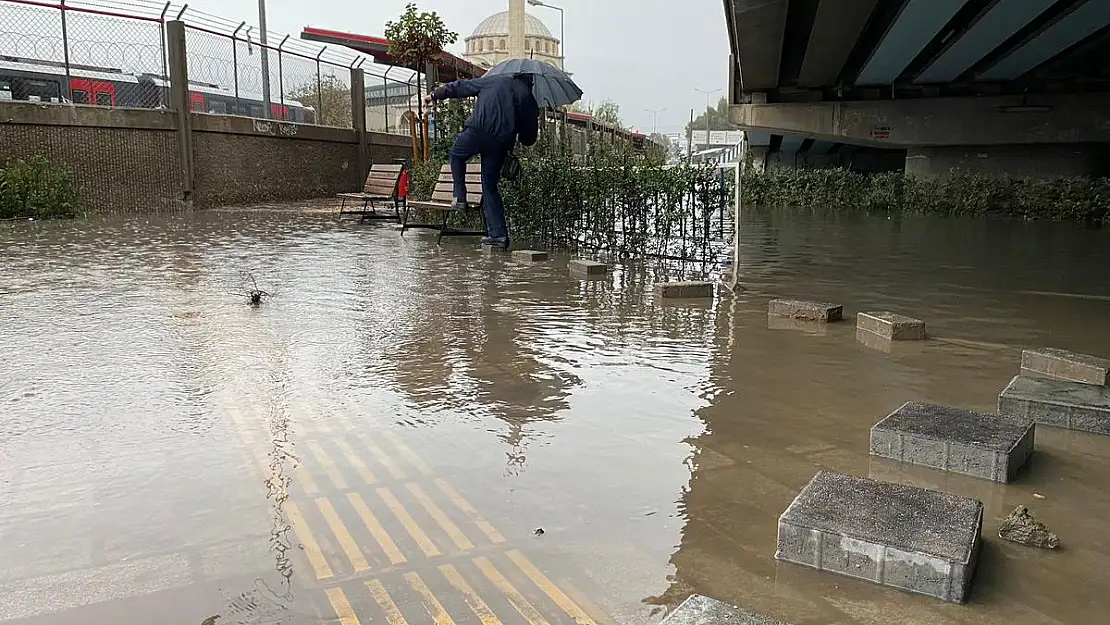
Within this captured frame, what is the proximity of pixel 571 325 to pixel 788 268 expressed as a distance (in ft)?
16.3

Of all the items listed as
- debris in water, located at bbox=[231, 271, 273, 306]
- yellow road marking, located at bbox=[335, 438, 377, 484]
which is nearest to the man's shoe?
debris in water, located at bbox=[231, 271, 273, 306]

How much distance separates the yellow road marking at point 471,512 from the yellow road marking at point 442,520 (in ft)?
0.24

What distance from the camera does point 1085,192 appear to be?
69.9ft

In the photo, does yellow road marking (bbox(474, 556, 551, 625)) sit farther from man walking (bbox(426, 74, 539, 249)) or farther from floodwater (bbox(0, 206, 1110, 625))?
man walking (bbox(426, 74, 539, 249))

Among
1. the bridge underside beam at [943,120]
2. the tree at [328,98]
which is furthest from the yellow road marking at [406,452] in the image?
the bridge underside beam at [943,120]

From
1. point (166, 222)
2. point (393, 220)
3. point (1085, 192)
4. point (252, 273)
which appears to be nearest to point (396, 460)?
point (252, 273)

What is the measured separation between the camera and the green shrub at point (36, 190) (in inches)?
623

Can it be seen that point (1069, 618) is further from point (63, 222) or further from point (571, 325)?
point (63, 222)

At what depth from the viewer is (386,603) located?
8.87ft

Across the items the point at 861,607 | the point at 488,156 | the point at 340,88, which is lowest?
the point at 861,607

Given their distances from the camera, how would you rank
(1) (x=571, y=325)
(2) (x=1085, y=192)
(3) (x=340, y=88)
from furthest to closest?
(3) (x=340, y=88) < (2) (x=1085, y=192) < (1) (x=571, y=325)

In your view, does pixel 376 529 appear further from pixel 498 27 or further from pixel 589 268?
pixel 498 27

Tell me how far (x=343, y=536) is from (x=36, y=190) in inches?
621

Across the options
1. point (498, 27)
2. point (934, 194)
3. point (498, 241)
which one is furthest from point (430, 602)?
point (498, 27)
